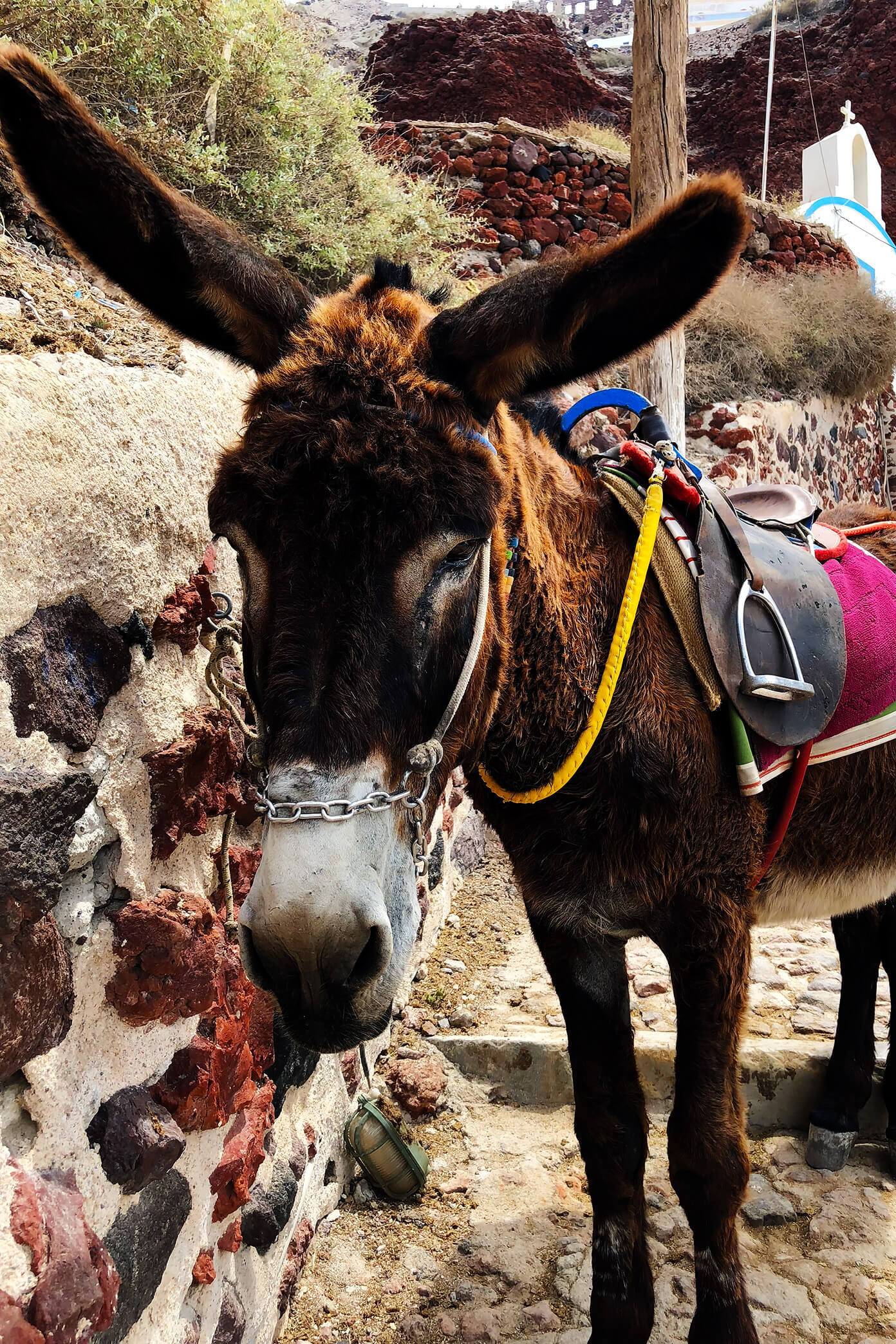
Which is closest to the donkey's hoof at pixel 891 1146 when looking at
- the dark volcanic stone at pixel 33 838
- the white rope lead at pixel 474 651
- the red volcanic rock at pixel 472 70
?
the white rope lead at pixel 474 651

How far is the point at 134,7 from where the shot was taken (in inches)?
135

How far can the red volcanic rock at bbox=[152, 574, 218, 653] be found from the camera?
1.65 m

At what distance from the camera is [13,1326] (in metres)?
1.04

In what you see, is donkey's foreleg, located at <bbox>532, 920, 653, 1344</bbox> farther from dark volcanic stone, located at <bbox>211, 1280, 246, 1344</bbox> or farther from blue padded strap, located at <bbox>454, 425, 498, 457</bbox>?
blue padded strap, located at <bbox>454, 425, 498, 457</bbox>

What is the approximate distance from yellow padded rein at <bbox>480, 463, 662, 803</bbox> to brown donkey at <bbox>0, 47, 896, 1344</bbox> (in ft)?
0.09

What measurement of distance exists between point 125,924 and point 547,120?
21938 mm

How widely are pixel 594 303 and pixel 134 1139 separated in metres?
1.57

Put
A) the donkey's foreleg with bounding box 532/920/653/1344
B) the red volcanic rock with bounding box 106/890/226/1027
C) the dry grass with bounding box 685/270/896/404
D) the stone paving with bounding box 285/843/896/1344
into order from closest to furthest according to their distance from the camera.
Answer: the red volcanic rock with bounding box 106/890/226/1027 → the donkey's foreleg with bounding box 532/920/653/1344 → the stone paving with bounding box 285/843/896/1344 → the dry grass with bounding box 685/270/896/404

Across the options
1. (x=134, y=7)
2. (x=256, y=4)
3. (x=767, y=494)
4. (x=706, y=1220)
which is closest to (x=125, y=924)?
(x=706, y=1220)

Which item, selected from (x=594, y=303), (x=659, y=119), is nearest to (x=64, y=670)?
(x=594, y=303)

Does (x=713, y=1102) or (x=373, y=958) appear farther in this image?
(x=713, y=1102)

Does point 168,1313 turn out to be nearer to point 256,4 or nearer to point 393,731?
point 393,731

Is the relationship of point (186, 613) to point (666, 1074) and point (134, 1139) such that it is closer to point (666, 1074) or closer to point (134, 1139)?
point (134, 1139)

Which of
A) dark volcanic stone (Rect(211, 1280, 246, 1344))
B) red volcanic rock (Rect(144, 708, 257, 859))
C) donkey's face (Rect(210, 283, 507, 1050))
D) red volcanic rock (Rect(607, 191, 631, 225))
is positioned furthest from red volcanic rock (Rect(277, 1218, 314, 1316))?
red volcanic rock (Rect(607, 191, 631, 225))
